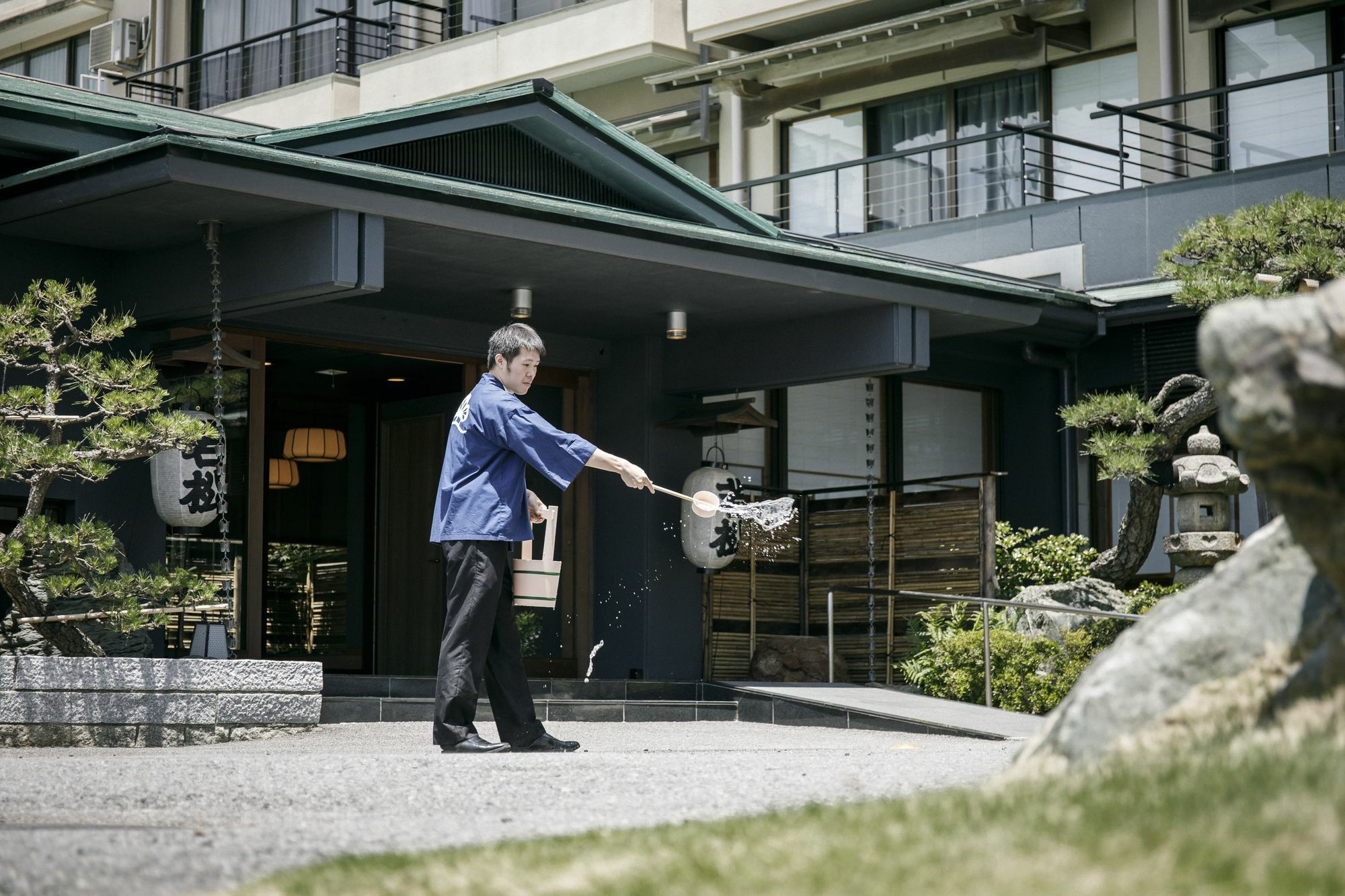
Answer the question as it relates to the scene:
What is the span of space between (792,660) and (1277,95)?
24.5 ft

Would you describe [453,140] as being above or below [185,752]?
above

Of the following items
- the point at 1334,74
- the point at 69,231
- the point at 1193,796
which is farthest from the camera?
the point at 1334,74

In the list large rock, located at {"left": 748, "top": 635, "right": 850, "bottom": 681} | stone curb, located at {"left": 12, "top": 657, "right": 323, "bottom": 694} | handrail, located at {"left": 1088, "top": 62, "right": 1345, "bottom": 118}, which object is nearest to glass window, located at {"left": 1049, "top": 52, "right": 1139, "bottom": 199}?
handrail, located at {"left": 1088, "top": 62, "right": 1345, "bottom": 118}

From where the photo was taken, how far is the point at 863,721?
9.47 meters

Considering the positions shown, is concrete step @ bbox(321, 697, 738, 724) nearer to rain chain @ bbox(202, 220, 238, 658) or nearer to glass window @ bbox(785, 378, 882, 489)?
rain chain @ bbox(202, 220, 238, 658)

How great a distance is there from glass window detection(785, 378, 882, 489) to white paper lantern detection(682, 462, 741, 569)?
2.09 m

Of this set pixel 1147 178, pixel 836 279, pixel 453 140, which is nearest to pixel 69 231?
pixel 453 140

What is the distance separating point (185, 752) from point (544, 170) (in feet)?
15.4

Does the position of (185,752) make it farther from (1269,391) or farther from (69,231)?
(1269,391)

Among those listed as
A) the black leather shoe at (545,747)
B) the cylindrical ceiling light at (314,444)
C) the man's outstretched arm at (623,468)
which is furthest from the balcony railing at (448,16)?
the black leather shoe at (545,747)

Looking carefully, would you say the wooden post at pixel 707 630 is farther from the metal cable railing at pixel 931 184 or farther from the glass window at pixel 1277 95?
the glass window at pixel 1277 95

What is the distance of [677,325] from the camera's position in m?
11.3

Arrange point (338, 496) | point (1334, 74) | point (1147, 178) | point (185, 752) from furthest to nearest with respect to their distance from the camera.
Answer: point (1147, 178) < point (1334, 74) < point (338, 496) < point (185, 752)

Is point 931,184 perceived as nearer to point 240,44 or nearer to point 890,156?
point 890,156
